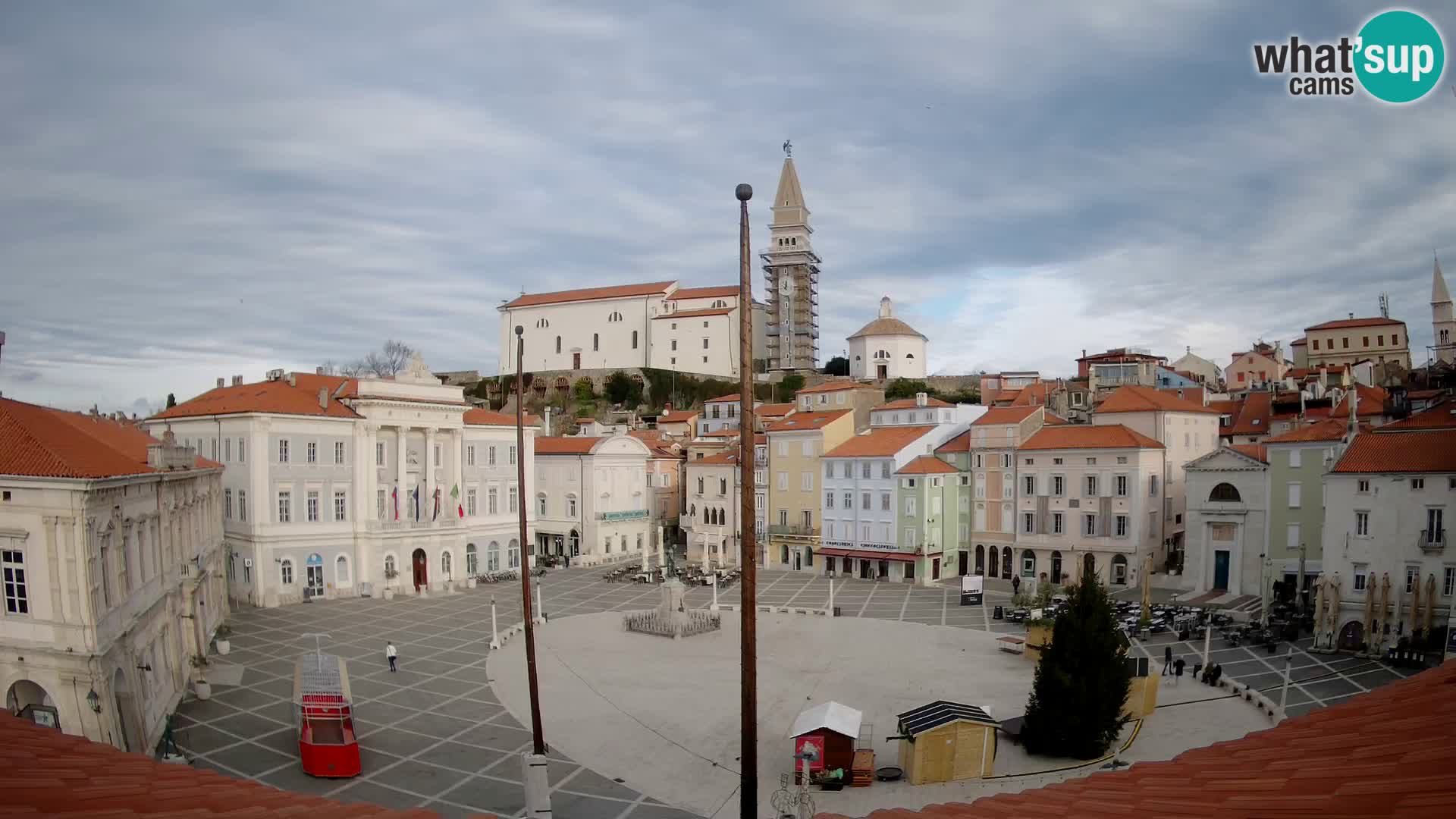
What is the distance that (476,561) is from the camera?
56344 millimetres

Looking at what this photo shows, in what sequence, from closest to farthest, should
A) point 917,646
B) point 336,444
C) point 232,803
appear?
point 232,803 → point 917,646 → point 336,444

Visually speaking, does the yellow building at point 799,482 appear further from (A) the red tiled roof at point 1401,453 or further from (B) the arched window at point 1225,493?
(A) the red tiled roof at point 1401,453

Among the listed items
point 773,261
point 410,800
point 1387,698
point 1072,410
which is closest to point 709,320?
point 773,261

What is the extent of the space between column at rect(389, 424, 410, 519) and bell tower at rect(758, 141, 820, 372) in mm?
68548

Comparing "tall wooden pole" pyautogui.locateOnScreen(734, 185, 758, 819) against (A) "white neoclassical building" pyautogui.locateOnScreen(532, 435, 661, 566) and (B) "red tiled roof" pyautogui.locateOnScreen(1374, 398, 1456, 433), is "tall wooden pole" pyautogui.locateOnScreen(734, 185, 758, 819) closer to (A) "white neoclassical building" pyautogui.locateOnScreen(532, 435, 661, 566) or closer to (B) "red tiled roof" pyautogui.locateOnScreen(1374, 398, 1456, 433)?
(B) "red tiled roof" pyautogui.locateOnScreen(1374, 398, 1456, 433)

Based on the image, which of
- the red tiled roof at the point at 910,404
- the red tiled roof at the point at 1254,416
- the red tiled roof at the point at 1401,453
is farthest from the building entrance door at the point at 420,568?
the red tiled roof at the point at 1254,416

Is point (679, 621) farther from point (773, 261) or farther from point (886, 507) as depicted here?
point (773, 261)

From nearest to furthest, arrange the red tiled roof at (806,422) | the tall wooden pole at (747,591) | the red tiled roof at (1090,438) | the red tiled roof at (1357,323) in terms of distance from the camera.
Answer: the tall wooden pole at (747,591) → the red tiled roof at (1090,438) → the red tiled roof at (806,422) → the red tiled roof at (1357,323)

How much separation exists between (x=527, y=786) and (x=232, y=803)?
28.9ft

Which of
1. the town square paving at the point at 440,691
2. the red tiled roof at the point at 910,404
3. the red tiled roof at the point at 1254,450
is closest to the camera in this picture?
the town square paving at the point at 440,691

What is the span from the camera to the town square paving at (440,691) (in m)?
21.1

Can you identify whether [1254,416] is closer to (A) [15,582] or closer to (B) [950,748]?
(B) [950,748]

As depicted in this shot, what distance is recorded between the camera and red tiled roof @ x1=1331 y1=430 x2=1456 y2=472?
33375mm

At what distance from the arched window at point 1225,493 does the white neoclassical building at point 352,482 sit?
3692 centimetres
